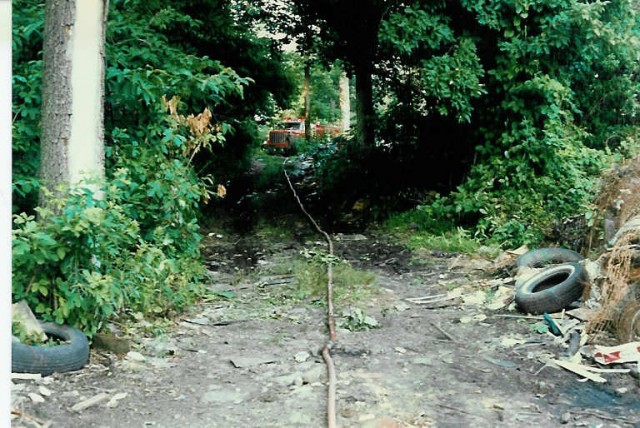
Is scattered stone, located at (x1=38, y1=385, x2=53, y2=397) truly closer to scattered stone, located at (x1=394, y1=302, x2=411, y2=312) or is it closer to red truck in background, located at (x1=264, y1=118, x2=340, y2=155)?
scattered stone, located at (x1=394, y1=302, x2=411, y2=312)

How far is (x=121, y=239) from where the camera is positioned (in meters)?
6.59

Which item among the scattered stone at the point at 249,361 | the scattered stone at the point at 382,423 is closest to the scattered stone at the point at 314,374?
the scattered stone at the point at 249,361

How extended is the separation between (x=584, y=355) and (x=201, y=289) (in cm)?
457

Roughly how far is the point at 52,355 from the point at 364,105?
1406 centimetres

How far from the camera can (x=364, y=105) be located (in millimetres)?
18750

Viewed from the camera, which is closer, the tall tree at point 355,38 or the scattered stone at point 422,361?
the scattered stone at point 422,361

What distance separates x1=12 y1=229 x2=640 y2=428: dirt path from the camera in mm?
5109

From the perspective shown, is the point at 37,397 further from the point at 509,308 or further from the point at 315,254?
the point at 315,254

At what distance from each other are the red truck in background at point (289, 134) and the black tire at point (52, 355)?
1049 inches

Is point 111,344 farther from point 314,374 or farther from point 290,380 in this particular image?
point 314,374

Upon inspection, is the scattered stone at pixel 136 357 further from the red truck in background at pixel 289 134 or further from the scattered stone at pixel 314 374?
the red truck in background at pixel 289 134

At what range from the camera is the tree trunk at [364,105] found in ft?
59.0

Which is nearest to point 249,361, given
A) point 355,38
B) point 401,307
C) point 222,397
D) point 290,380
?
point 290,380

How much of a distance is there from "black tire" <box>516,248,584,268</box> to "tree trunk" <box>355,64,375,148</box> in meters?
9.00
